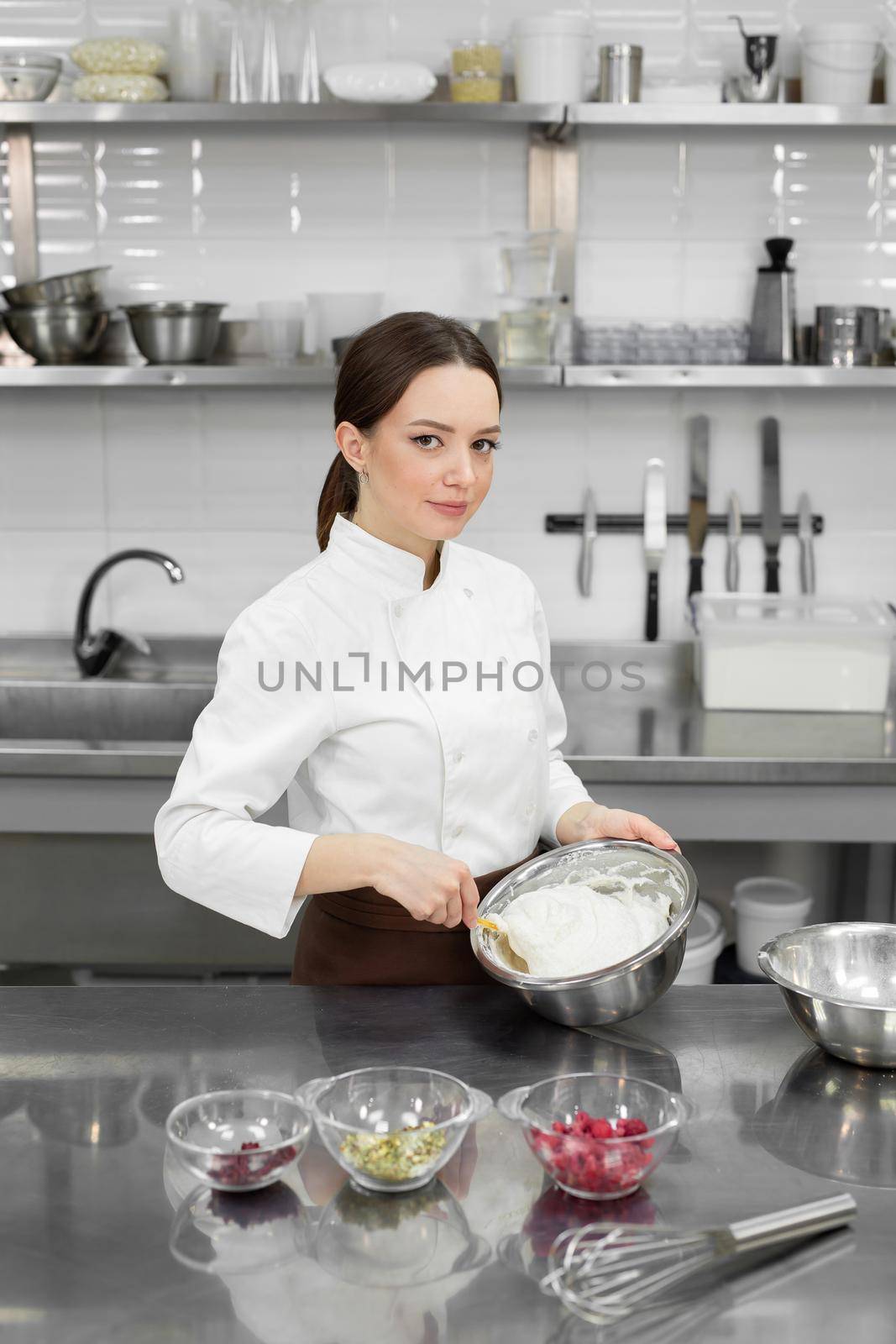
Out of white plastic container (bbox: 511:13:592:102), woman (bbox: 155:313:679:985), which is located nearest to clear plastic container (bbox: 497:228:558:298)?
white plastic container (bbox: 511:13:592:102)

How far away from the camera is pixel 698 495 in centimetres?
307

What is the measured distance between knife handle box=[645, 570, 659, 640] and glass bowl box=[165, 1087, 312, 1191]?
6.80ft

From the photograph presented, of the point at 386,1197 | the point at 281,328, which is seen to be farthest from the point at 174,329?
the point at 386,1197

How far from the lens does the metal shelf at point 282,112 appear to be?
8.72 feet

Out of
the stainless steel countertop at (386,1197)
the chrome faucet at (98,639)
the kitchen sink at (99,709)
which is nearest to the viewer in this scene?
the stainless steel countertop at (386,1197)

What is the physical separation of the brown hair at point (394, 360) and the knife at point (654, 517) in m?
1.46

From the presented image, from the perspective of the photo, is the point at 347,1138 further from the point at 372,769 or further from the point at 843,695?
the point at 843,695

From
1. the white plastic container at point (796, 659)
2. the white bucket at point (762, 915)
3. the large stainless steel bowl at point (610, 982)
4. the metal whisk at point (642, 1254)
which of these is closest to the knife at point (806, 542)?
the white plastic container at point (796, 659)

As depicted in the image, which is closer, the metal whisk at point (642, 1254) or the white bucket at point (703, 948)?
the metal whisk at point (642, 1254)

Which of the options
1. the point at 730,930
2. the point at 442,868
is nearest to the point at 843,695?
the point at 730,930

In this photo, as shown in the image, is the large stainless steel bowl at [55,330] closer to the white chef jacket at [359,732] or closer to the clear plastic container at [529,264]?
the clear plastic container at [529,264]

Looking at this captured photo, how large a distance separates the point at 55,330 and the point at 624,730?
4.87ft

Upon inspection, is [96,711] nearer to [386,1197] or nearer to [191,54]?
[191,54]

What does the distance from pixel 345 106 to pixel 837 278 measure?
3.87 feet
